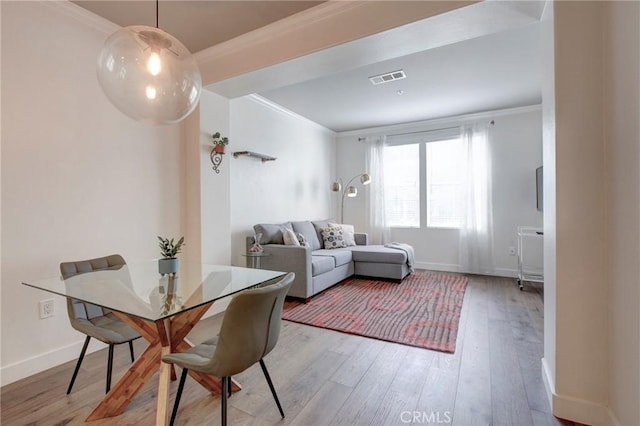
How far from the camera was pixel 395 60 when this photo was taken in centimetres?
303

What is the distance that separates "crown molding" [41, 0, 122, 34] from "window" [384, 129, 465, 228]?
14.6 feet

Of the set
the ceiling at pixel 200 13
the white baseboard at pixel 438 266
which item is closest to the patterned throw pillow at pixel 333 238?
the white baseboard at pixel 438 266

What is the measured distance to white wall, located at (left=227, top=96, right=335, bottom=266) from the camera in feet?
Answer: 12.6

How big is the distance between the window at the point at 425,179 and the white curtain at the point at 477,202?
0.14 m

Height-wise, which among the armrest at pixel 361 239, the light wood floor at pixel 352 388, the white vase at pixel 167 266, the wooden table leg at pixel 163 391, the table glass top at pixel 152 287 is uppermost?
the white vase at pixel 167 266

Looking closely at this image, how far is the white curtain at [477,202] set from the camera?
4.76m

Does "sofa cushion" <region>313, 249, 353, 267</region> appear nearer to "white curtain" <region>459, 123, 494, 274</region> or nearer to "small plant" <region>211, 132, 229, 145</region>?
"small plant" <region>211, 132, 229, 145</region>

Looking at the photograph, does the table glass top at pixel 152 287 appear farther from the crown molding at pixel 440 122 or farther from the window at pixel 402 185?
the crown molding at pixel 440 122

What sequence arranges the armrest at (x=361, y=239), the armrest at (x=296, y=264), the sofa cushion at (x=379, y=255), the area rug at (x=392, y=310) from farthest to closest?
the armrest at (x=361, y=239) < the sofa cushion at (x=379, y=255) < the armrest at (x=296, y=264) < the area rug at (x=392, y=310)

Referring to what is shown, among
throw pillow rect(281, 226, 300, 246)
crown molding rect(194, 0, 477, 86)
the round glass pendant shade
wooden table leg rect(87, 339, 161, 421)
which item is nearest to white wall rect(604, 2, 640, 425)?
crown molding rect(194, 0, 477, 86)

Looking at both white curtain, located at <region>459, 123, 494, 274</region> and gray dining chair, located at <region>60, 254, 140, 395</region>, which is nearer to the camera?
gray dining chair, located at <region>60, 254, 140, 395</region>

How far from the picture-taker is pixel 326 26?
226 cm

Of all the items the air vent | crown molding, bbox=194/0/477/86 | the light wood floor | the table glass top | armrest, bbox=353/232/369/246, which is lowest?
the light wood floor

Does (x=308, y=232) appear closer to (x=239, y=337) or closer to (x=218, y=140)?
(x=218, y=140)
